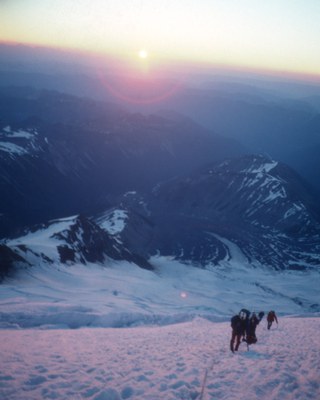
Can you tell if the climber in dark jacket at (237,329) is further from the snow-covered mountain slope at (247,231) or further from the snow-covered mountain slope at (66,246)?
the snow-covered mountain slope at (247,231)

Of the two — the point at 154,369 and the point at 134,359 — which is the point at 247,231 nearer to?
the point at 134,359

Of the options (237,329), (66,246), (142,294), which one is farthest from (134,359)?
(66,246)

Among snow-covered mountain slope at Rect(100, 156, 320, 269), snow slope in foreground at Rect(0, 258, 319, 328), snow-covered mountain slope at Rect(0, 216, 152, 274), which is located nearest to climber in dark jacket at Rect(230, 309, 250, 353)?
snow slope in foreground at Rect(0, 258, 319, 328)

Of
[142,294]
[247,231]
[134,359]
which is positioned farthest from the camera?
[247,231]

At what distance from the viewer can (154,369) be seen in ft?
51.2

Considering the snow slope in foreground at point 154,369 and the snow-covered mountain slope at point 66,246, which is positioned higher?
the snow-covered mountain slope at point 66,246

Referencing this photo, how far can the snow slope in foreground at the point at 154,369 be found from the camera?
43.1ft

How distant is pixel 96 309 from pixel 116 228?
323ft

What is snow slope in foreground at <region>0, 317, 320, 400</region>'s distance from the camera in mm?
13148

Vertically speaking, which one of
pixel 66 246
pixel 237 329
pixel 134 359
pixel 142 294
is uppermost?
pixel 66 246

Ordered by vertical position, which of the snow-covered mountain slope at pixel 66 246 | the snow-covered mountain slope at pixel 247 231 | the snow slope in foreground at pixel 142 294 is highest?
the snow-covered mountain slope at pixel 247 231

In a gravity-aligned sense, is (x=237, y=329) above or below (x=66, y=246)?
below

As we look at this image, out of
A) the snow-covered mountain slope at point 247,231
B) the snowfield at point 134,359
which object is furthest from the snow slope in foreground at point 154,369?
the snow-covered mountain slope at point 247,231

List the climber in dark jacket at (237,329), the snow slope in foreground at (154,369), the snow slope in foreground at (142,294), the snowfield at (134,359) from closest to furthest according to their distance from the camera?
Result: the snow slope in foreground at (154,369)
the snowfield at (134,359)
the climber in dark jacket at (237,329)
the snow slope in foreground at (142,294)
